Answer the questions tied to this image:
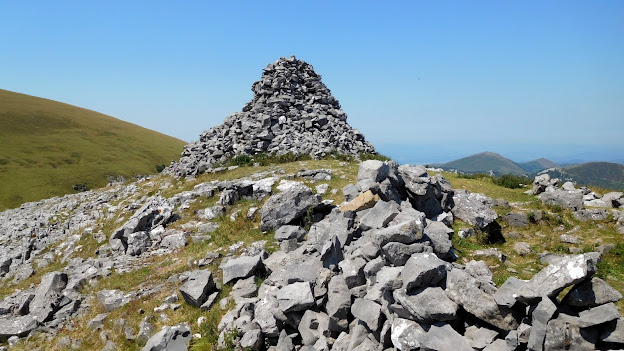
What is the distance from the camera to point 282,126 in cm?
3688

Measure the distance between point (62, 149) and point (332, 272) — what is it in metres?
146

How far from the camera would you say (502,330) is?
26.9 ft

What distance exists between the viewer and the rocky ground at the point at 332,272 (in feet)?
26.7

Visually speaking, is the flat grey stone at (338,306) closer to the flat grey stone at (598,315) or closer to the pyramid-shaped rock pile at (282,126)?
the flat grey stone at (598,315)

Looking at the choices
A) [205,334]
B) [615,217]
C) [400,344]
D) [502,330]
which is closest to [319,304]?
[400,344]

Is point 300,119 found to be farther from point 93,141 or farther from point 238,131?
point 93,141

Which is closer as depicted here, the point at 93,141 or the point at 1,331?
the point at 1,331

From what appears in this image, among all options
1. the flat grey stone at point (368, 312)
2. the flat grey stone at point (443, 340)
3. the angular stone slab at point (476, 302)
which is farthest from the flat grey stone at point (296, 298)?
the angular stone slab at point (476, 302)

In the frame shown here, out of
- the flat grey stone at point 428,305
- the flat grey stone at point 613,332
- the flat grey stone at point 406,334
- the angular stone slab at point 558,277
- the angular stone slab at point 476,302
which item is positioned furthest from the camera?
the flat grey stone at point 428,305

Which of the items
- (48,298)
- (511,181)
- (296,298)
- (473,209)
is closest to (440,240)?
(296,298)

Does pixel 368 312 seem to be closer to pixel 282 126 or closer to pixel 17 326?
pixel 17 326

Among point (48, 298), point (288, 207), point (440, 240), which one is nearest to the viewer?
point (440, 240)

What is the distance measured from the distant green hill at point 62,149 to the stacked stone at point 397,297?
9960 centimetres

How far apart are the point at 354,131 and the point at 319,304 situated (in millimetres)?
30577
